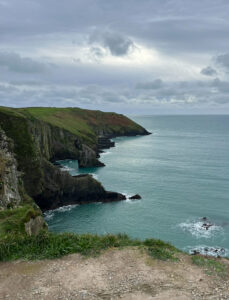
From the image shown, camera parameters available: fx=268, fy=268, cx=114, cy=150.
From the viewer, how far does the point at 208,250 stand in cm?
3700

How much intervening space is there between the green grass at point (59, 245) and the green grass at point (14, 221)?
78 centimetres

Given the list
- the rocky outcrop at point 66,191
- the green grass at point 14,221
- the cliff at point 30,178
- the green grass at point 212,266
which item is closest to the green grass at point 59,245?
the green grass at point 14,221

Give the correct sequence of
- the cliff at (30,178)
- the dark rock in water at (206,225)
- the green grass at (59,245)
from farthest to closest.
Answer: the dark rock in water at (206,225) → the cliff at (30,178) → the green grass at (59,245)

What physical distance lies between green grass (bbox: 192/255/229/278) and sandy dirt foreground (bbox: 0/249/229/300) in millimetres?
394

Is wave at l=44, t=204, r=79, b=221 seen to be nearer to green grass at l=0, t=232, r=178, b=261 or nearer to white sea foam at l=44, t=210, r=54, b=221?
white sea foam at l=44, t=210, r=54, b=221

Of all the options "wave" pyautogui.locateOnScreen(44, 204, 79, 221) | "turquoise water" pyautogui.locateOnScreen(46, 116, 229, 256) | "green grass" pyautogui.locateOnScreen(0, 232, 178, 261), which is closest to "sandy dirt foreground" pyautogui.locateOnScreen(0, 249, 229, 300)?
"green grass" pyautogui.locateOnScreen(0, 232, 178, 261)

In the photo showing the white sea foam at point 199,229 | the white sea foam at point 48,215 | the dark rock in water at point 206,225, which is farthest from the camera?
the white sea foam at point 48,215

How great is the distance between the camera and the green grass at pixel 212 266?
14719 millimetres

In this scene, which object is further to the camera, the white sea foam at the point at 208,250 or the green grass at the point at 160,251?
the white sea foam at the point at 208,250

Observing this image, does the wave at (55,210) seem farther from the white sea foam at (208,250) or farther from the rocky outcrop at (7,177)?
the white sea foam at (208,250)

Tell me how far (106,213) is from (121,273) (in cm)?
3774

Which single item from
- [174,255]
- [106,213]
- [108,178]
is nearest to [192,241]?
[106,213]

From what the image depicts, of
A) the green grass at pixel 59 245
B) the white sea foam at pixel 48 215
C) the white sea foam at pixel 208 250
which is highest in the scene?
the green grass at pixel 59 245

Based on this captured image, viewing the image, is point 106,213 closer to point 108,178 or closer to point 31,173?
point 31,173
